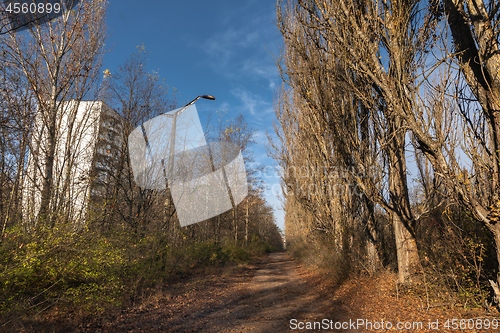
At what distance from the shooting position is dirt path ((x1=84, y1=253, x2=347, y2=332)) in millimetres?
5824

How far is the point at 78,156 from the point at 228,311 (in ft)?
24.2

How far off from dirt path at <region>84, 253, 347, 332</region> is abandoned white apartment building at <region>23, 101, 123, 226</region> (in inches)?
97.0

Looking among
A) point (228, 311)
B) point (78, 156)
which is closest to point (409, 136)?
point (228, 311)

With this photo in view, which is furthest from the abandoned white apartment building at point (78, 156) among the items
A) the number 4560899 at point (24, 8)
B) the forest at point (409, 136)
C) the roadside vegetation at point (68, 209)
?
the forest at point (409, 136)

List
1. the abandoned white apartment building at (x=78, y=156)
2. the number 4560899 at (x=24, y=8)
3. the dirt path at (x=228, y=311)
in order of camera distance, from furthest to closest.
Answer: the abandoned white apartment building at (x=78, y=156)
the dirt path at (x=228, y=311)
the number 4560899 at (x=24, y=8)

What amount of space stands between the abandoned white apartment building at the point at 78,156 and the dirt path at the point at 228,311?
8.08 feet

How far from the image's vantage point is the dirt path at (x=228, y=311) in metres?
5.82

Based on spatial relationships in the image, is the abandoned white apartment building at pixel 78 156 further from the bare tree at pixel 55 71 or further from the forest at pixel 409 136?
the forest at pixel 409 136

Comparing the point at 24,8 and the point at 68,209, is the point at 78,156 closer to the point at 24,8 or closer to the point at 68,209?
the point at 68,209

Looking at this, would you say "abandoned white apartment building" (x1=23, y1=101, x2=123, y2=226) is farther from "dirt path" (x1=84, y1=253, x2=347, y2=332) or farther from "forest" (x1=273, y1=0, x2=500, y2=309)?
"forest" (x1=273, y1=0, x2=500, y2=309)

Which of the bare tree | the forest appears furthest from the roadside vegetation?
the forest

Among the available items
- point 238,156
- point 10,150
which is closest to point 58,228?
point 10,150

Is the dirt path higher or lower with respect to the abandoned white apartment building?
lower

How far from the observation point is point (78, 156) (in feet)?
35.3
